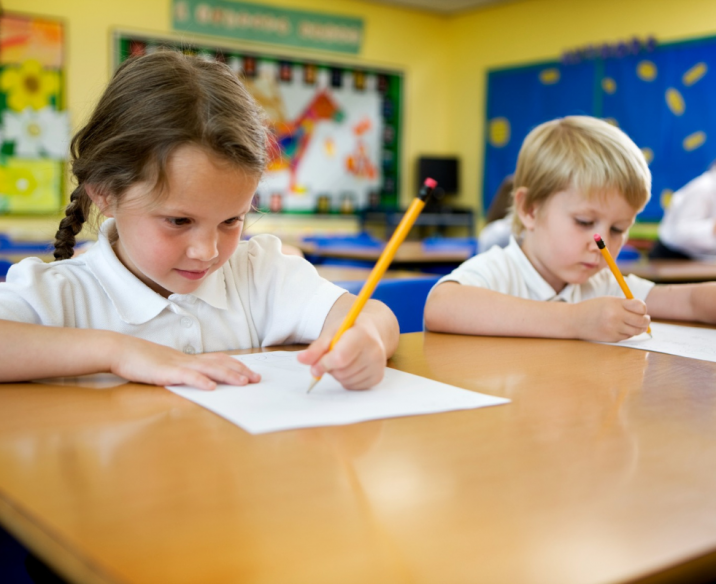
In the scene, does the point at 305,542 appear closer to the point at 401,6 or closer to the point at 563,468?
the point at 563,468

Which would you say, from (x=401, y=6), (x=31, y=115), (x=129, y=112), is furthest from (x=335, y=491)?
(x=401, y=6)

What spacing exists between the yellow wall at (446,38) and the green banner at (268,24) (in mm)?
84

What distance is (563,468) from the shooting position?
20.6 inches

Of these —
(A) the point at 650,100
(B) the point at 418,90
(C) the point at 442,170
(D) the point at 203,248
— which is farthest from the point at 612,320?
(B) the point at 418,90

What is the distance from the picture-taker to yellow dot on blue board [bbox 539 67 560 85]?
257 inches

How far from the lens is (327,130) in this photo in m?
6.81

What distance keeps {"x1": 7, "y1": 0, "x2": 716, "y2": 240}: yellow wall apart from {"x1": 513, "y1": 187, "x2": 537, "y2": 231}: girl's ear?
14.7ft

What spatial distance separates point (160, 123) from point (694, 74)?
5.52 meters

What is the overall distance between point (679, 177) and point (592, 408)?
5.55 metres

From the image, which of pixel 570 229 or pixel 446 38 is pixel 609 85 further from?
pixel 570 229

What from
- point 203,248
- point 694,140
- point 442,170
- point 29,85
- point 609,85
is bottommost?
point 203,248

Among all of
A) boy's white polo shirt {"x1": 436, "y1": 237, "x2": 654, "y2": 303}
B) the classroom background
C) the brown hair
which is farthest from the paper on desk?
the classroom background

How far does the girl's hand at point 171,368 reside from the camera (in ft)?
2.40

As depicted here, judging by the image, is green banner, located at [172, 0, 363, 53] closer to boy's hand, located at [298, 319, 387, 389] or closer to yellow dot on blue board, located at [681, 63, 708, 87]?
yellow dot on blue board, located at [681, 63, 708, 87]
